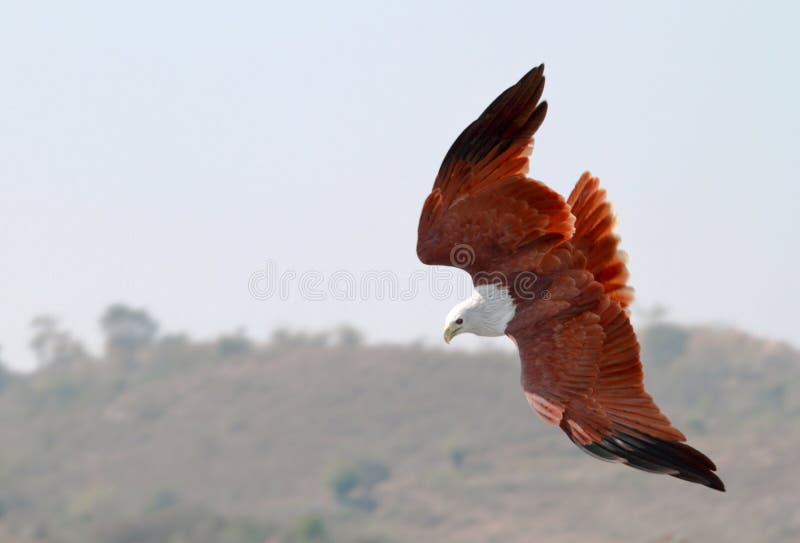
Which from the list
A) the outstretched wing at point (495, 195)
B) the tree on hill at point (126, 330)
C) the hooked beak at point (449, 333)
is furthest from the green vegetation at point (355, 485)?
the outstretched wing at point (495, 195)

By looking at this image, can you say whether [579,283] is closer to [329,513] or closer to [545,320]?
[545,320]

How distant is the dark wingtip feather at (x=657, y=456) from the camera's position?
9039 mm

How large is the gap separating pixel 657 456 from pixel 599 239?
180cm

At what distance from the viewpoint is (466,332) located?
9.90 m

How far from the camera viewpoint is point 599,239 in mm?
9891

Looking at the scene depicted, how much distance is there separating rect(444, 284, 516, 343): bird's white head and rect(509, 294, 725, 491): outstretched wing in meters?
0.16

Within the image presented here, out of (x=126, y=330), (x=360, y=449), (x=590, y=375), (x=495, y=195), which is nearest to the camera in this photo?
(x=495, y=195)

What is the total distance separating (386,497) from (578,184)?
50481 millimetres

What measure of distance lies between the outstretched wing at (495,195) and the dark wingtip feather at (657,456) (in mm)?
1607

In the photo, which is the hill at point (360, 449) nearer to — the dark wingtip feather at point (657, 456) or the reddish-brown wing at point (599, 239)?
the reddish-brown wing at point (599, 239)

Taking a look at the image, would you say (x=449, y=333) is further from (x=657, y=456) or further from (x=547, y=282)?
(x=657, y=456)

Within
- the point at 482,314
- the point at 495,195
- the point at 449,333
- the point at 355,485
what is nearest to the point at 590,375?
the point at 482,314

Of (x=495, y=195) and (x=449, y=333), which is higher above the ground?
(x=495, y=195)

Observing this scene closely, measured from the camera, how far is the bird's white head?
9.52 m
